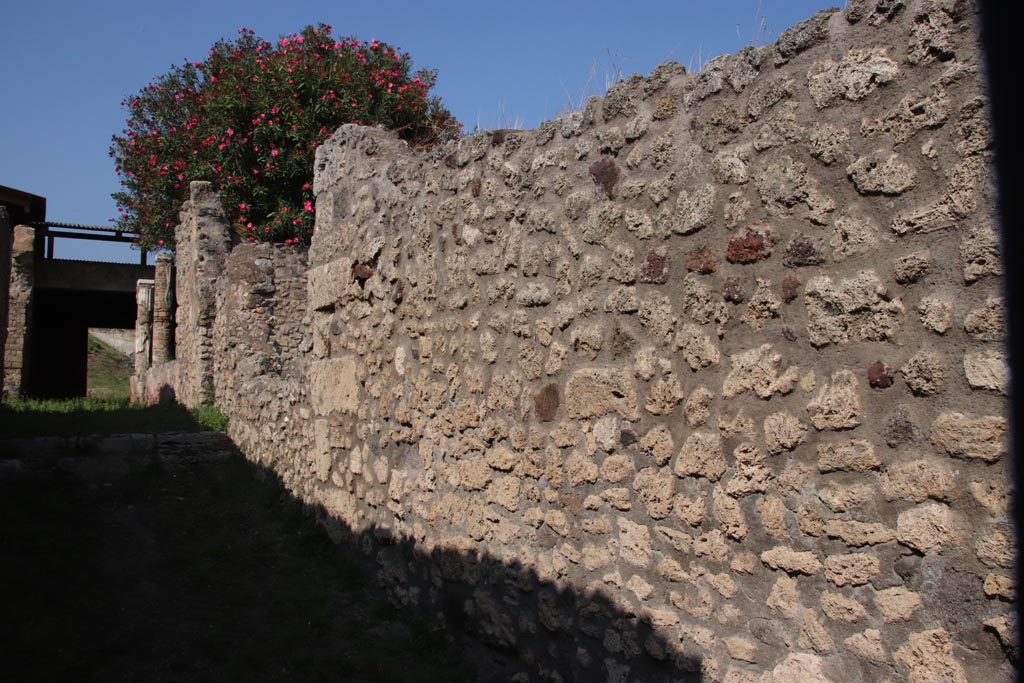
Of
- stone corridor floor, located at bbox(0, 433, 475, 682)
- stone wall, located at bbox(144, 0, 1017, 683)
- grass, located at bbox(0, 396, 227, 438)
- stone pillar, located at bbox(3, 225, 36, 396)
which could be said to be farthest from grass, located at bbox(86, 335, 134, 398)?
stone wall, located at bbox(144, 0, 1017, 683)

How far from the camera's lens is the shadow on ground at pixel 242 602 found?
3596 mm

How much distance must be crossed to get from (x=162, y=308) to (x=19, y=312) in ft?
8.31

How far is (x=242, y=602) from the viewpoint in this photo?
16.4 ft

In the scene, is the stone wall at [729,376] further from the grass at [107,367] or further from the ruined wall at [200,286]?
the grass at [107,367]

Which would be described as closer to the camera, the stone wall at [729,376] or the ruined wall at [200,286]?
the stone wall at [729,376]

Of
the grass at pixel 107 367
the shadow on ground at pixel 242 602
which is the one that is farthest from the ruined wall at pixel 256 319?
the grass at pixel 107 367

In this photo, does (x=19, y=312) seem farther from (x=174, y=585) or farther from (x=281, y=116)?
(x=174, y=585)

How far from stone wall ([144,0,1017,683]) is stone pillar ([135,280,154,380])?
46.4 ft

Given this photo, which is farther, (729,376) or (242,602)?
(242,602)

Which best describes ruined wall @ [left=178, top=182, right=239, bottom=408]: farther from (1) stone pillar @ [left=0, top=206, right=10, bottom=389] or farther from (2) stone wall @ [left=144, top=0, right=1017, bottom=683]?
(2) stone wall @ [left=144, top=0, right=1017, bottom=683]

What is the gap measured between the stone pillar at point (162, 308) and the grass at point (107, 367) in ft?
27.3

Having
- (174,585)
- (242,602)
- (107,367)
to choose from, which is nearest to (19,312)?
(107,367)

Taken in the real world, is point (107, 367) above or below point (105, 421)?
above

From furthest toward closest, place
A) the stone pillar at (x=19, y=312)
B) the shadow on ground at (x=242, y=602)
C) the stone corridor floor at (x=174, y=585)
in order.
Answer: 1. the stone pillar at (x=19, y=312)
2. the stone corridor floor at (x=174, y=585)
3. the shadow on ground at (x=242, y=602)
